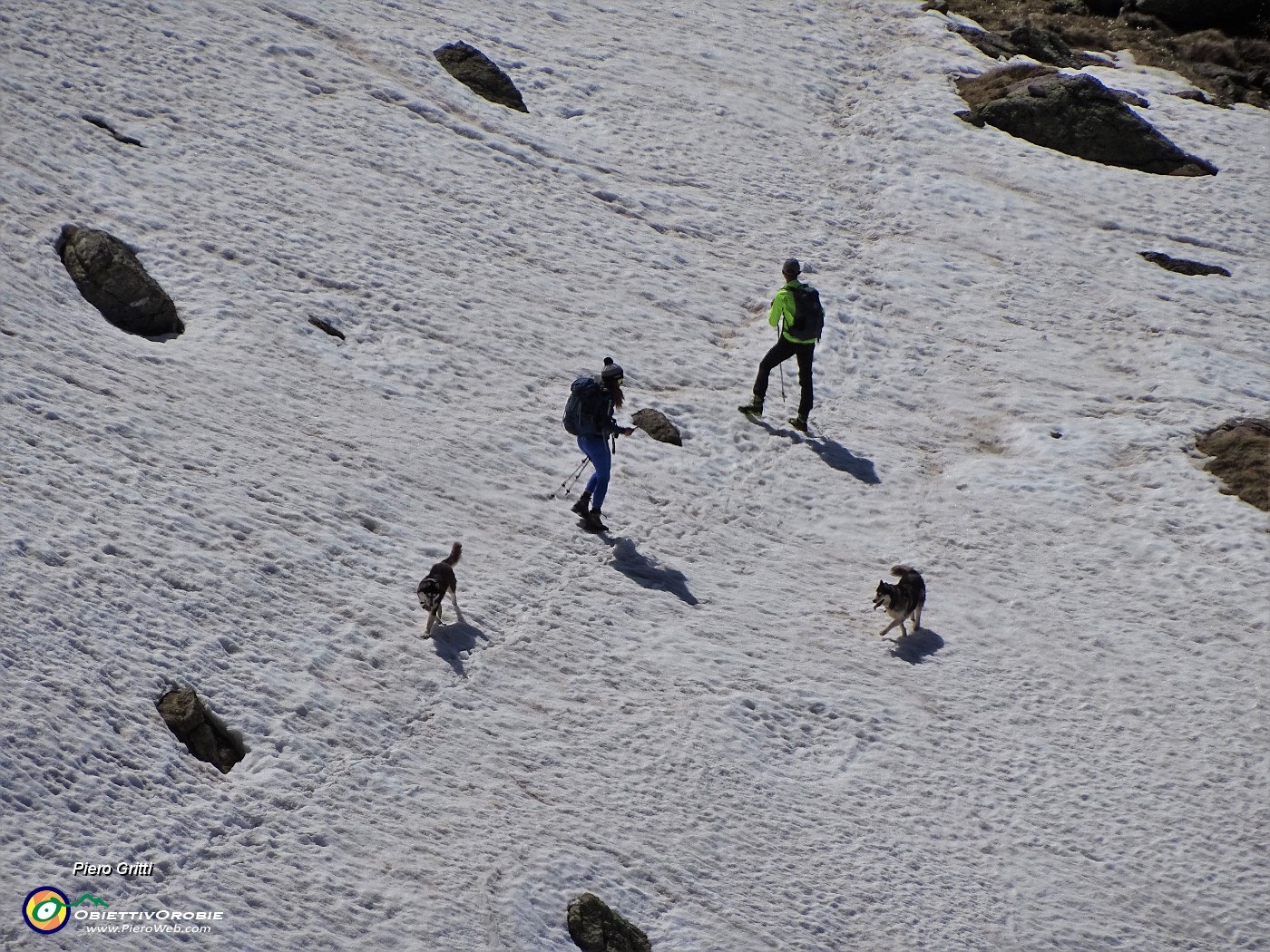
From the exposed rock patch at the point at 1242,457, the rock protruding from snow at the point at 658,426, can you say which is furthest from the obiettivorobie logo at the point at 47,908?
the exposed rock patch at the point at 1242,457

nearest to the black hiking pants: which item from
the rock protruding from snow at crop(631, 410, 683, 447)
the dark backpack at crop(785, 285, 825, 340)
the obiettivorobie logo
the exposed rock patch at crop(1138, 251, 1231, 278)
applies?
the dark backpack at crop(785, 285, 825, 340)

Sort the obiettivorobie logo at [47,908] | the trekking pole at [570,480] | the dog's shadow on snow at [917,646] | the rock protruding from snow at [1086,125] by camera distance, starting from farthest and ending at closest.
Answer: the rock protruding from snow at [1086,125]
the trekking pole at [570,480]
the dog's shadow on snow at [917,646]
the obiettivorobie logo at [47,908]

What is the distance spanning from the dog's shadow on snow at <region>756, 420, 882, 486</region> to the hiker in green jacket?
0.68 ft

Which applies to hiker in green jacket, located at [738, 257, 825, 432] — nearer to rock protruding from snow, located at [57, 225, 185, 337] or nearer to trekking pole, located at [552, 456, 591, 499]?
trekking pole, located at [552, 456, 591, 499]

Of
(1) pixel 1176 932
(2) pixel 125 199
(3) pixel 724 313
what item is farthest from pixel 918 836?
(2) pixel 125 199

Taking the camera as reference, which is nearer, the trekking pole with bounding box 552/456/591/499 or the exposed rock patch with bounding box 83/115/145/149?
the trekking pole with bounding box 552/456/591/499

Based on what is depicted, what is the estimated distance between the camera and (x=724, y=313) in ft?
71.7

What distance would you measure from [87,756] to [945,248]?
64.7 feet

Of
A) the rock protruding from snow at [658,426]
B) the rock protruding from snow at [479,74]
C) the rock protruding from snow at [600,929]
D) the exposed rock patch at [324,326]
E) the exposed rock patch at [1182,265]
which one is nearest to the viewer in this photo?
the rock protruding from snow at [600,929]

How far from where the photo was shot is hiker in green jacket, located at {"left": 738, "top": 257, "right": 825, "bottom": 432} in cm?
1864

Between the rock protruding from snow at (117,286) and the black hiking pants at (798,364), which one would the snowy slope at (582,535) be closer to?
the rock protruding from snow at (117,286)

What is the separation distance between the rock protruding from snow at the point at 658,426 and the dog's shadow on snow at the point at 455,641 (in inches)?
219

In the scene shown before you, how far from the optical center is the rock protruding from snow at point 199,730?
1088cm

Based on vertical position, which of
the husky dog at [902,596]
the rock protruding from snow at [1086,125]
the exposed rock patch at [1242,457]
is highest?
the rock protruding from snow at [1086,125]
